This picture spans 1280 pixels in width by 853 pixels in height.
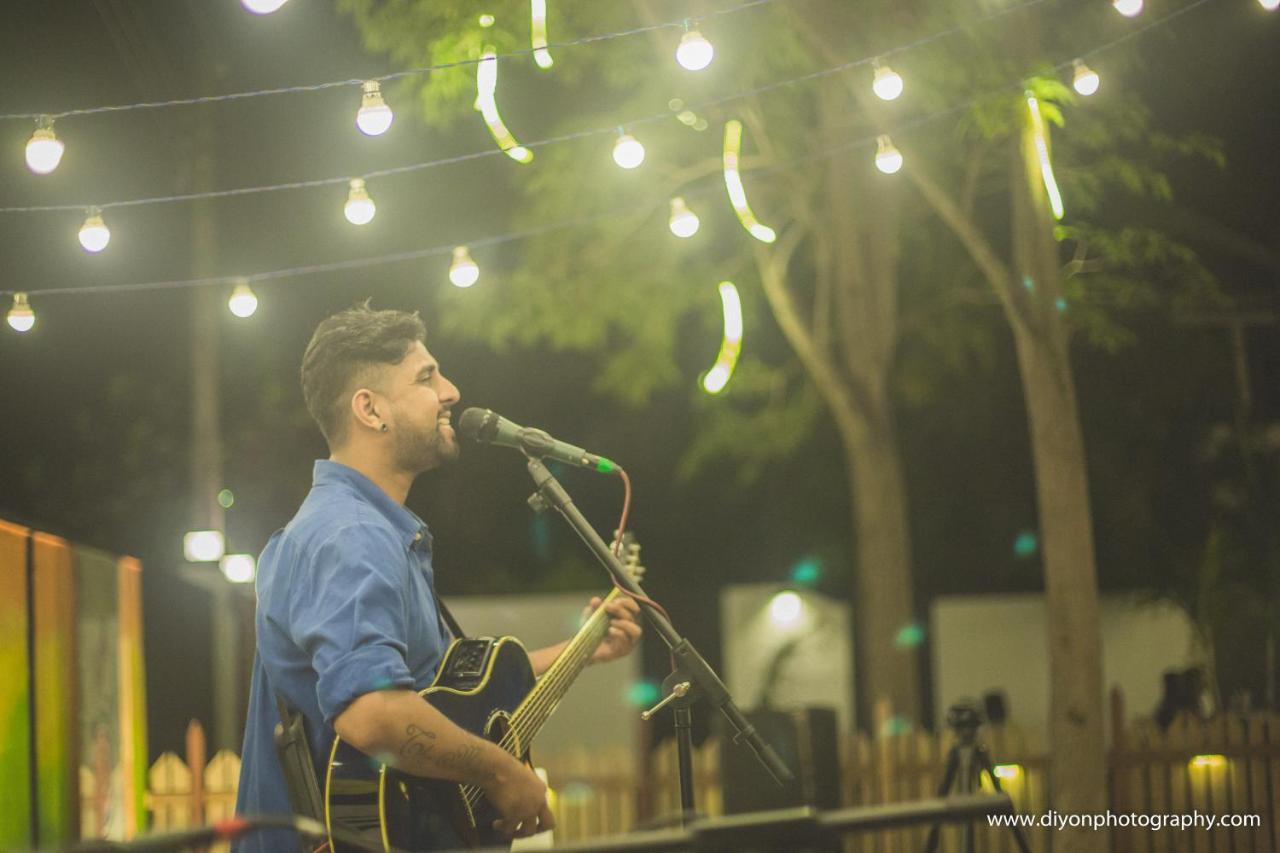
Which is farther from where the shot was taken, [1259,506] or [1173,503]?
[1173,503]

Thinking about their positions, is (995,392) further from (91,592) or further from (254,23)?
(91,592)

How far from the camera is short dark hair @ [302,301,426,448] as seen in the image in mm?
3947

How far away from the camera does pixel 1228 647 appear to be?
13.7 meters

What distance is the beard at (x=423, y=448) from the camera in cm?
392

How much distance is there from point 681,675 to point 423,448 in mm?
919

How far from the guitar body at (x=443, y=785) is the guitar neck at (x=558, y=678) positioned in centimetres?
4

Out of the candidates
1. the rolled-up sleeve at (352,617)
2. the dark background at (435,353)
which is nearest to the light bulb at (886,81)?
the rolled-up sleeve at (352,617)

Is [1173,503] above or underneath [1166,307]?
underneath

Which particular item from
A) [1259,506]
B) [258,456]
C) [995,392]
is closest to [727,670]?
[995,392]

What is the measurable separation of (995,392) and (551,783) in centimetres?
948

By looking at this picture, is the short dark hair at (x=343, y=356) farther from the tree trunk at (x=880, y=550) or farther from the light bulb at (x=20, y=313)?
the tree trunk at (x=880, y=550)

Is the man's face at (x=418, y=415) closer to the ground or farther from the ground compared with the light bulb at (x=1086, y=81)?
closer to the ground

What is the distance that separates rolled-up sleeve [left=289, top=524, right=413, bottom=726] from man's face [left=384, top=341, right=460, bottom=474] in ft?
1.38

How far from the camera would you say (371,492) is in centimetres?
381
